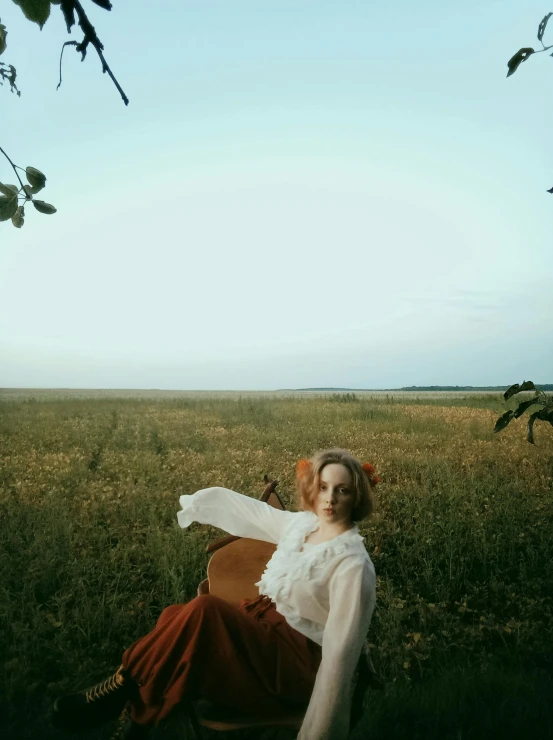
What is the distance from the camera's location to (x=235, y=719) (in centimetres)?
137

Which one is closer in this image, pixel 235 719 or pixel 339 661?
pixel 339 661

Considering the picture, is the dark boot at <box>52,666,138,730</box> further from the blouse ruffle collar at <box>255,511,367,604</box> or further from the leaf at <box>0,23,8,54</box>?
the leaf at <box>0,23,8,54</box>

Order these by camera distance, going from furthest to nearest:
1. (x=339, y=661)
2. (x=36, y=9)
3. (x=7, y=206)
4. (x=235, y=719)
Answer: (x=235, y=719)
(x=339, y=661)
(x=7, y=206)
(x=36, y=9)

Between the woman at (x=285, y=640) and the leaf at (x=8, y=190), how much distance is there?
0.93 meters

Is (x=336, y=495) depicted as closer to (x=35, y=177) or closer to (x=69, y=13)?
(x=35, y=177)

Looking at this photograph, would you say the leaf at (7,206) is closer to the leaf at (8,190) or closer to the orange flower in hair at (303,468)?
the leaf at (8,190)

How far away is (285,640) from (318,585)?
0.53 ft

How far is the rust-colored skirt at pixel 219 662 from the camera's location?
128cm

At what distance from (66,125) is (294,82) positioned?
977mm

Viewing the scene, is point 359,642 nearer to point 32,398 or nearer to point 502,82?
point 32,398

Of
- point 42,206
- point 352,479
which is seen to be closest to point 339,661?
point 352,479

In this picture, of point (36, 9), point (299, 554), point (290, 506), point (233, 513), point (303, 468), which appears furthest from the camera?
point (290, 506)

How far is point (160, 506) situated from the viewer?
2.54 metres

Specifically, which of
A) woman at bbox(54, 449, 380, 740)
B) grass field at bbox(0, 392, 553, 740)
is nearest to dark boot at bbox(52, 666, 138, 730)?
woman at bbox(54, 449, 380, 740)
